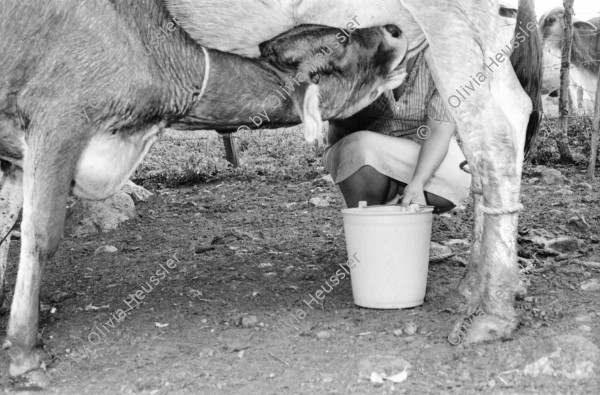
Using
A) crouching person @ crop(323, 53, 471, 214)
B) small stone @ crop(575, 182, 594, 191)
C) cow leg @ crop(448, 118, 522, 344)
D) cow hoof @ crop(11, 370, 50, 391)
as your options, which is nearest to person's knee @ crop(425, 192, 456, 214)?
crouching person @ crop(323, 53, 471, 214)

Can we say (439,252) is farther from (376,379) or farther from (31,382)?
(31,382)

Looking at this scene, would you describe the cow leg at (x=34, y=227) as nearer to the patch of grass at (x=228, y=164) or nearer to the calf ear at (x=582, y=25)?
the patch of grass at (x=228, y=164)

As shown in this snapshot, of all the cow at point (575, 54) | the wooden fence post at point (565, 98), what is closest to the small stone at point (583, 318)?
the wooden fence post at point (565, 98)

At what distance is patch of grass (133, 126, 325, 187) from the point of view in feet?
25.1

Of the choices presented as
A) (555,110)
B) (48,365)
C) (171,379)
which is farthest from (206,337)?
(555,110)

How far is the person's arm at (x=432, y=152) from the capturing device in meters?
3.88

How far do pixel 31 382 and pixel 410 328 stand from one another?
1499 mm

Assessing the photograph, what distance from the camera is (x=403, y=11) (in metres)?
3.31

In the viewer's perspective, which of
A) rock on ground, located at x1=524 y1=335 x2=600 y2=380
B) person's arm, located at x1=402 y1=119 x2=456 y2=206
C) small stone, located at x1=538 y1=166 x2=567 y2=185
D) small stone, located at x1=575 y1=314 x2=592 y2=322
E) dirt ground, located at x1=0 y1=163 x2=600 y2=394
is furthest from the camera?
small stone, located at x1=538 y1=166 x2=567 y2=185

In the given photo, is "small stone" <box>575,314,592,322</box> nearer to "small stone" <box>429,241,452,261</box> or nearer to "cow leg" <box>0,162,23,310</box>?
"small stone" <box>429,241,452,261</box>

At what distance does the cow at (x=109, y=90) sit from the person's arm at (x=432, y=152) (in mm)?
537

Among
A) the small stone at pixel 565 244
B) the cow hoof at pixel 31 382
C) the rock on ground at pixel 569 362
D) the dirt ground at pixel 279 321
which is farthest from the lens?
the small stone at pixel 565 244

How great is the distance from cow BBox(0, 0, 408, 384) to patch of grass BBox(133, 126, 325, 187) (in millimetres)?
4052

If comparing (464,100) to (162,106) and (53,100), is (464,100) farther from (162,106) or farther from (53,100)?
(53,100)
